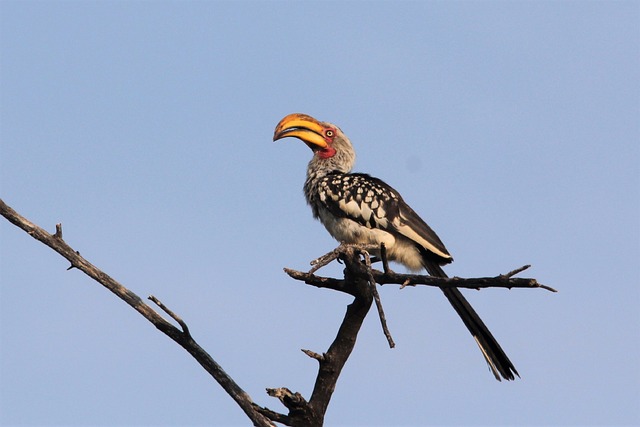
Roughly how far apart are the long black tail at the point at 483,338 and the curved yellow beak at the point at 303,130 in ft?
6.16

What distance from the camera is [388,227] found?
19.5 ft

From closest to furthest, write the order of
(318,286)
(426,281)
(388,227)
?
(426,281) < (318,286) < (388,227)

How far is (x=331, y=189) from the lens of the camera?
20.5 ft

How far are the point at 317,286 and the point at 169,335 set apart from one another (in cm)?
99

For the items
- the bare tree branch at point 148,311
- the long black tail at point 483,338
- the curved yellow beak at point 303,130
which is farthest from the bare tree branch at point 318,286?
the curved yellow beak at point 303,130

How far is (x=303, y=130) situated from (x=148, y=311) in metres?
2.47

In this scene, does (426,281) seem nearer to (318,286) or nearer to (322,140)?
(318,286)

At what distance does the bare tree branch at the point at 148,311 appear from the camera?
4.74 metres

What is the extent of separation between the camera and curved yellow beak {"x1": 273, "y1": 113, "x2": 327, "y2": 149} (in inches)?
262

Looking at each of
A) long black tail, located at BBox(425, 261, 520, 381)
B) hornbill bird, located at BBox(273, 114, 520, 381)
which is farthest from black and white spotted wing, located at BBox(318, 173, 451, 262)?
long black tail, located at BBox(425, 261, 520, 381)

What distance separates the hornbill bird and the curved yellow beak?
0.06 meters

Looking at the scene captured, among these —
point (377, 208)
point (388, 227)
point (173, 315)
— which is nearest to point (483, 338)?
point (388, 227)

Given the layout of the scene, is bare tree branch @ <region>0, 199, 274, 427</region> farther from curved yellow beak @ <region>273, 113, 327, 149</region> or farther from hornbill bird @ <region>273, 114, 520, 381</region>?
curved yellow beak @ <region>273, 113, 327, 149</region>

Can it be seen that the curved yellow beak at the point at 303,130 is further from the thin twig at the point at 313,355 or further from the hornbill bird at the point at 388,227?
the thin twig at the point at 313,355
